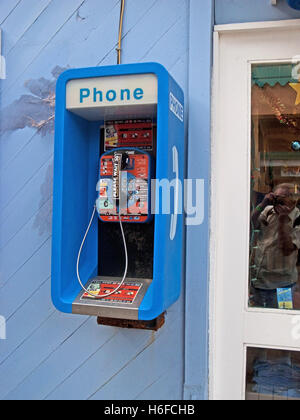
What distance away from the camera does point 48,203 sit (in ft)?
7.37

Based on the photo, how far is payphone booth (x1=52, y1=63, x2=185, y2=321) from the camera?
171cm

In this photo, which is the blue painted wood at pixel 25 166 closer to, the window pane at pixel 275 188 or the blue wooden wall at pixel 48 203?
the blue wooden wall at pixel 48 203

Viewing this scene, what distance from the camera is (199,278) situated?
2.01 metres

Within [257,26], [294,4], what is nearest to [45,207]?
[257,26]

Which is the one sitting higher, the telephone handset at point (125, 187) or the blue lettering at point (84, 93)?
the blue lettering at point (84, 93)

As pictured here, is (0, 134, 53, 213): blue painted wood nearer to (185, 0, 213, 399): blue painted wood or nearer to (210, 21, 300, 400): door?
(185, 0, 213, 399): blue painted wood

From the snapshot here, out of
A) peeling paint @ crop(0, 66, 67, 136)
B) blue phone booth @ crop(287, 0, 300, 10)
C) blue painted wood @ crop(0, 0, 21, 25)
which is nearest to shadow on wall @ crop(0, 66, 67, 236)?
peeling paint @ crop(0, 66, 67, 136)

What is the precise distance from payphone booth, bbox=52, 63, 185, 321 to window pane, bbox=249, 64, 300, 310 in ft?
1.23

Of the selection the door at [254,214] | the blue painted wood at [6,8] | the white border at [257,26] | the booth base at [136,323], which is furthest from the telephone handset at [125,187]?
the blue painted wood at [6,8]

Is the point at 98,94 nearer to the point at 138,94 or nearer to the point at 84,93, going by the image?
the point at 84,93

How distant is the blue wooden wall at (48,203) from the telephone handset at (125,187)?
46 cm

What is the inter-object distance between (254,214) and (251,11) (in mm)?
967

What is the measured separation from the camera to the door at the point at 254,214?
2020 millimetres

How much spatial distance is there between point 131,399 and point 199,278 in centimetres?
70
